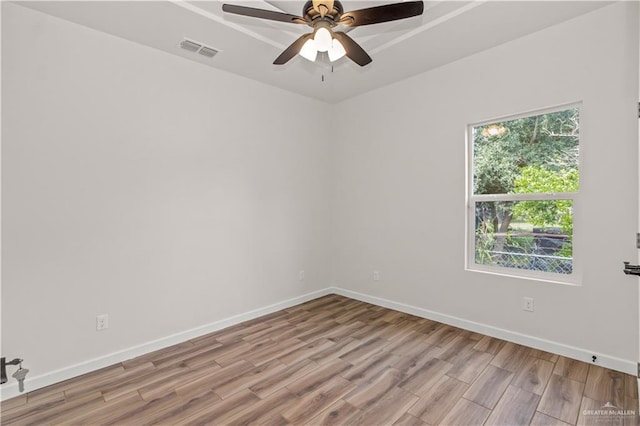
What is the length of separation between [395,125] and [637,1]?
213cm

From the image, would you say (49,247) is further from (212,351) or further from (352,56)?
(352,56)

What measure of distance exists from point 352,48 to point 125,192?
7.18ft

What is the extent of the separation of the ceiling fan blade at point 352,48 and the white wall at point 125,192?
1.72 metres

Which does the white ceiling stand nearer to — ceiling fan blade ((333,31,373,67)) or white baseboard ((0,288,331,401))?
ceiling fan blade ((333,31,373,67))

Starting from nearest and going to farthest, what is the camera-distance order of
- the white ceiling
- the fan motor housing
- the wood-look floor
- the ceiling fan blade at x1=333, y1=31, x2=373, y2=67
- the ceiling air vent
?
1. the fan motor housing
2. the wood-look floor
3. the ceiling fan blade at x1=333, y1=31, x2=373, y2=67
4. the white ceiling
5. the ceiling air vent

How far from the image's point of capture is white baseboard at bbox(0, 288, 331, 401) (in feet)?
7.32

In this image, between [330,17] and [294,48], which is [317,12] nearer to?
[330,17]

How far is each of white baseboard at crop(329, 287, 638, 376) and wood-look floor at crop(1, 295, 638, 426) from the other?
7 centimetres

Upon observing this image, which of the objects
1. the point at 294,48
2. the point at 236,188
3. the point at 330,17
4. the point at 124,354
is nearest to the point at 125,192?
the point at 236,188

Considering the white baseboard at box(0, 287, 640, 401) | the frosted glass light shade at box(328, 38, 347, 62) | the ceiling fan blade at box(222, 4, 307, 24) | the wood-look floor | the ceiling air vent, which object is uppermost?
the ceiling air vent

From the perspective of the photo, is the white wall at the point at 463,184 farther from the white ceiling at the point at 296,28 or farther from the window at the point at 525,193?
the white ceiling at the point at 296,28

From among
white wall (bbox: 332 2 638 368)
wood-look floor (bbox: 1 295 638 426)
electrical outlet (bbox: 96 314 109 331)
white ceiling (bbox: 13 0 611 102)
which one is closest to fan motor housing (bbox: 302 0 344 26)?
white ceiling (bbox: 13 0 611 102)

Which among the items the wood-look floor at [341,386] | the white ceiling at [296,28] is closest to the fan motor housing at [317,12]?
the white ceiling at [296,28]

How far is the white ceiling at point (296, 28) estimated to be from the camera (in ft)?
7.75
